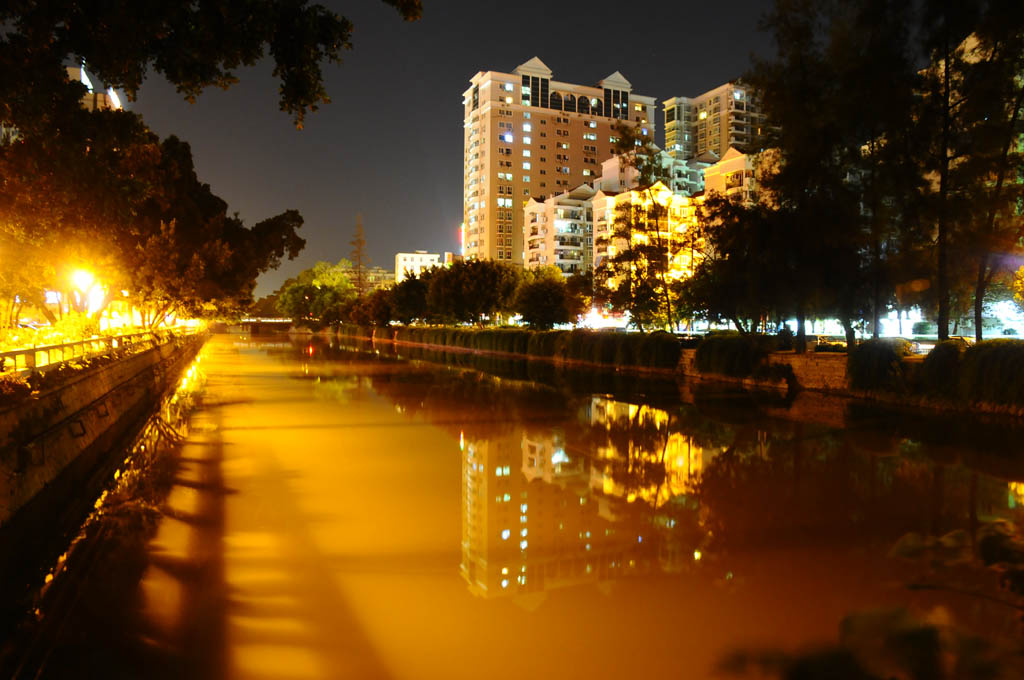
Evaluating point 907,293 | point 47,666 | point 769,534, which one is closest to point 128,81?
point 47,666

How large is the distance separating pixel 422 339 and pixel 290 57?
63.5 metres

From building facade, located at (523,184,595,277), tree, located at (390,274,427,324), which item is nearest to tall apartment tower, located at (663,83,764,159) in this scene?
building facade, located at (523,184,595,277)

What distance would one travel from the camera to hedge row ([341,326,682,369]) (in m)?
33.1

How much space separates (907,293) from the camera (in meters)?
29.3

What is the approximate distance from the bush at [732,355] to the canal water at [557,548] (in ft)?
36.4

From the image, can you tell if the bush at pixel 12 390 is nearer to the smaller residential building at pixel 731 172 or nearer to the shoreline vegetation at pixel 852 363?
the shoreline vegetation at pixel 852 363

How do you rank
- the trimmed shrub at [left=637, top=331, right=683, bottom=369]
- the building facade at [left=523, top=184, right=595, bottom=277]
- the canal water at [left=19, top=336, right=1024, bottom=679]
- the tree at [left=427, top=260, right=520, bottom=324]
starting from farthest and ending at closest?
the building facade at [left=523, top=184, right=595, bottom=277] < the tree at [left=427, top=260, right=520, bottom=324] < the trimmed shrub at [left=637, top=331, right=683, bottom=369] < the canal water at [left=19, top=336, right=1024, bottom=679]

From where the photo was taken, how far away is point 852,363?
22.0 metres

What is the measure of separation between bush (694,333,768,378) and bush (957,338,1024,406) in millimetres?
8875

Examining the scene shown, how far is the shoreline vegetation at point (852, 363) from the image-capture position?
17297 millimetres

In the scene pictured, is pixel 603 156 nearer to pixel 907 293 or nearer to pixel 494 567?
pixel 907 293

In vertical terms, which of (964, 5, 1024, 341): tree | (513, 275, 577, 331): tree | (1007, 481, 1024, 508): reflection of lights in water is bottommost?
(1007, 481, 1024, 508): reflection of lights in water

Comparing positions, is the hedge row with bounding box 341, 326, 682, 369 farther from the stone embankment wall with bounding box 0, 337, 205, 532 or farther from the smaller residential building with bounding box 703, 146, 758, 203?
the smaller residential building with bounding box 703, 146, 758, 203

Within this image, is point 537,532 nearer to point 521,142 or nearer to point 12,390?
point 12,390
